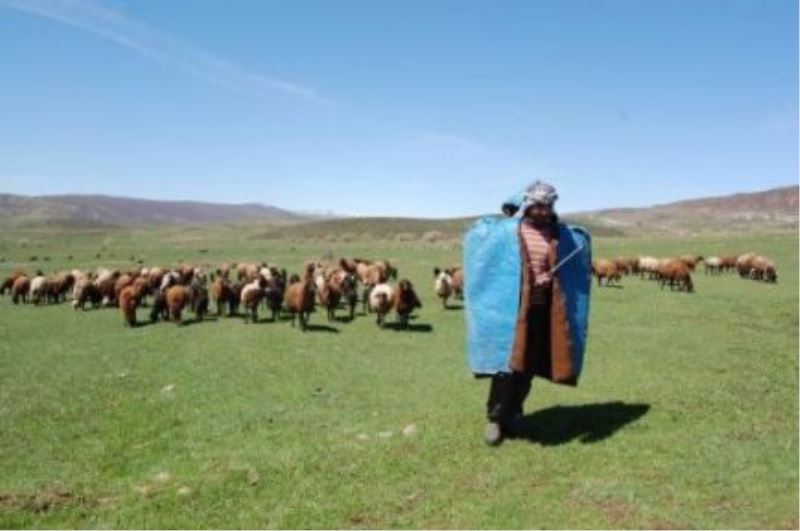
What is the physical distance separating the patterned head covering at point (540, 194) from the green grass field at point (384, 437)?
2.75 meters

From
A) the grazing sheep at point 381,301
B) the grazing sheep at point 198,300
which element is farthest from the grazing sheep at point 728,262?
the grazing sheep at point 198,300

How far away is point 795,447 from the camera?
976 centimetres

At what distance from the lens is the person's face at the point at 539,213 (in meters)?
10.5

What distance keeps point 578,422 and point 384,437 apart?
7.91 ft

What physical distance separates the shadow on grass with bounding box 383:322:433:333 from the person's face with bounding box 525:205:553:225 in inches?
486

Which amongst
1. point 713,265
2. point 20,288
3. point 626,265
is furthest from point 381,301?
point 713,265

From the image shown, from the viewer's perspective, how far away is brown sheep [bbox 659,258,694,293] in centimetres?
3428

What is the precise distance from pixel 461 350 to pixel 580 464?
9.73 meters

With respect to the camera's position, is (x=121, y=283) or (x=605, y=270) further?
(x=605, y=270)

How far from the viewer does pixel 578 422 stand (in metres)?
11.3

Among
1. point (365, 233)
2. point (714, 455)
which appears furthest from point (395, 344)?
point (365, 233)

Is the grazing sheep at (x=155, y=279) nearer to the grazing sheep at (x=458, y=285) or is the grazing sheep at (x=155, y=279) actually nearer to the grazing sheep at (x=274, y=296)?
the grazing sheep at (x=274, y=296)

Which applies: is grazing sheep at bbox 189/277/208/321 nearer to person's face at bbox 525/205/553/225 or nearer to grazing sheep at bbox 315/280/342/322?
grazing sheep at bbox 315/280/342/322

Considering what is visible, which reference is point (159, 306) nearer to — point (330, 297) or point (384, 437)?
point (330, 297)
